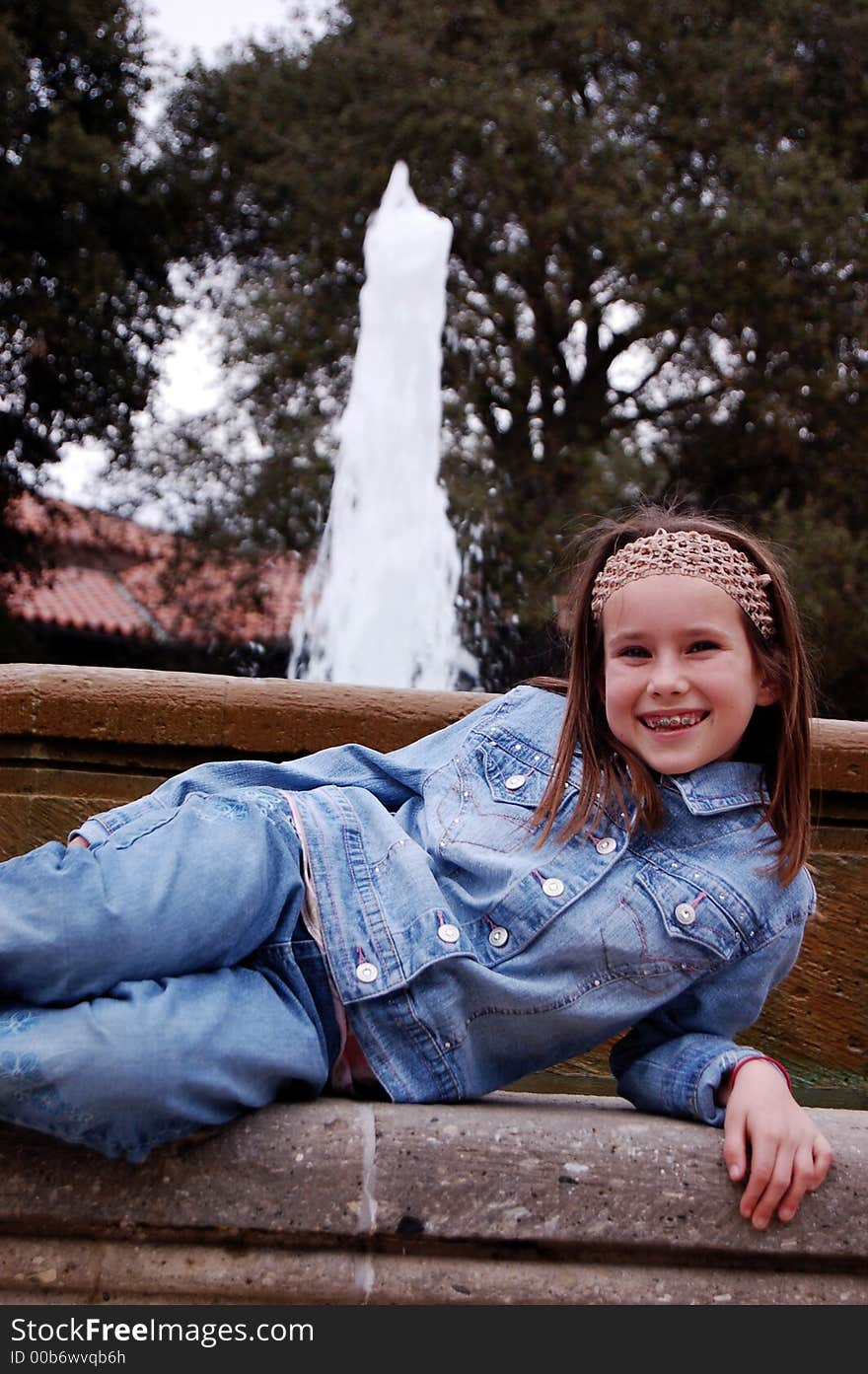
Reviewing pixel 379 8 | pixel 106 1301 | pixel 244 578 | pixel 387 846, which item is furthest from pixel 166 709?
pixel 379 8

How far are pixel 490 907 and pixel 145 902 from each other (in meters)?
0.42

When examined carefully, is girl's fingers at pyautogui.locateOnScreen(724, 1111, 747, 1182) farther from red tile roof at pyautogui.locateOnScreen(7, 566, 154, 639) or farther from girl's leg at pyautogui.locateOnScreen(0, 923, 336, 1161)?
red tile roof at pyautogui.locateOnScreen(7, 566, 154, 639)

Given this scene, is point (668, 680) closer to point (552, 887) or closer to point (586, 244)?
point (552, 887)

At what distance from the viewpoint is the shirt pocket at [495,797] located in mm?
1648

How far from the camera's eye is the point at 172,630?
619 inches

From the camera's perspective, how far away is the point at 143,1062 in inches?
51.4

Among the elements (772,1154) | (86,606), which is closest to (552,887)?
(772,1154)

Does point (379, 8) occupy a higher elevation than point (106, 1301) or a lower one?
higher

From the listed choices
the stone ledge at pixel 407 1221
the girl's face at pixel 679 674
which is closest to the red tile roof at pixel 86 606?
the girl's face at pixel 679 674

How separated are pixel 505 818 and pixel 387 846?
157mm

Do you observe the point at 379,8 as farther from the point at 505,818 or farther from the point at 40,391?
the point at 505,818

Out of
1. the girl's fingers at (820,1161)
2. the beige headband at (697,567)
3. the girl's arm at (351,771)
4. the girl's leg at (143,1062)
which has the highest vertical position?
the beige headband at (697,567)

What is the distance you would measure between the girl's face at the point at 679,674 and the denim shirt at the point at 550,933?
0.16 feet

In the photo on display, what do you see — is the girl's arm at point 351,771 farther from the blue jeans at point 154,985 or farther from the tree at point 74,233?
the tree at point 74,233
